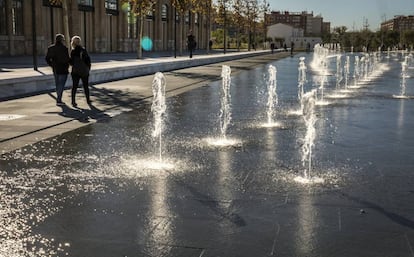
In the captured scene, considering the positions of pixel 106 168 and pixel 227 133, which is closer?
pixel 106 168

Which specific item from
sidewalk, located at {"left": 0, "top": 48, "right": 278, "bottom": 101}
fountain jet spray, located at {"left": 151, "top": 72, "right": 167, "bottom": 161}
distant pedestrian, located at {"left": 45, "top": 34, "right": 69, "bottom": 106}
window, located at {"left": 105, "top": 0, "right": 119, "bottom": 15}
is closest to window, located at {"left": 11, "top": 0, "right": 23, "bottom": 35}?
sidewalk, located at {"left": 0, "top": 48, "right": 278, "bottom": 101}

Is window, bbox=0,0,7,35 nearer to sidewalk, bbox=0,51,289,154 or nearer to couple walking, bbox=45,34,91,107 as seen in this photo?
sidewalk, bbox=0,51,289,154

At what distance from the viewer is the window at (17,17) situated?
36.3 m

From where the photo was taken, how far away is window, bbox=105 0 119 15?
Answer: 165ft

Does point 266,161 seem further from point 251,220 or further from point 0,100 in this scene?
point 0,100

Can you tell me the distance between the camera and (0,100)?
14.6m

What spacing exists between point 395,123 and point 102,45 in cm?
4041

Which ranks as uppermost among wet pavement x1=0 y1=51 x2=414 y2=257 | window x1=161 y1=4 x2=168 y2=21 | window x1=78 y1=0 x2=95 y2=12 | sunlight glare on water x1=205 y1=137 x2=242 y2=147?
window x1=161 y1=4 x2=168 y2=21

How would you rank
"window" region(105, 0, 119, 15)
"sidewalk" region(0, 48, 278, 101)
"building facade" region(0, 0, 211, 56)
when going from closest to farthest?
1. "sidewalk" region(0, 48, 278, 101)
2. "building facade" region(0, 0, 211, 56)
3. "window" region(105, 0, 119, 15)

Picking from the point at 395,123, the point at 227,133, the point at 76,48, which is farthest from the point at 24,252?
the point at 76,48

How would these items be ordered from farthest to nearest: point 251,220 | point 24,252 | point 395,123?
point 395,123 → point 251,220 → point 24,252

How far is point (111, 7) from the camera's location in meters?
50.9

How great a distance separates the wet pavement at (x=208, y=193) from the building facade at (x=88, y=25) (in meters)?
15.5

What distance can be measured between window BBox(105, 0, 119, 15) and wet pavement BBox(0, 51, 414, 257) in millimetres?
41384
